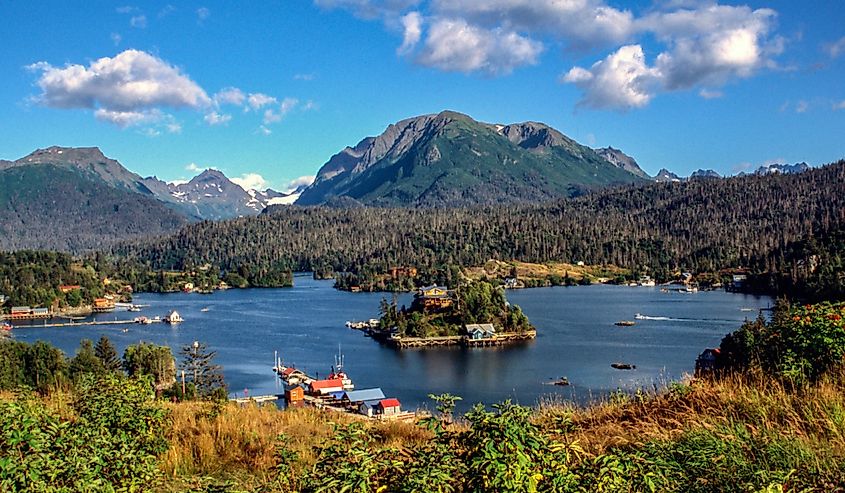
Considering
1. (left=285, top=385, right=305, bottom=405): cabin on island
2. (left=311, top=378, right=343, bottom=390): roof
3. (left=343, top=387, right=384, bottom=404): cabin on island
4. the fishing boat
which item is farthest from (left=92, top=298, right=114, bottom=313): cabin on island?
(left=343, top=387, right=384, bottom=404): cabin on island

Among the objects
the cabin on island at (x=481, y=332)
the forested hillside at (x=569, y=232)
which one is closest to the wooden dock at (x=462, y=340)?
the cabin on island at (x=481, y=332)

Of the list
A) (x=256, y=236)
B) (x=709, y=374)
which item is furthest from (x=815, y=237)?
(x=256, y=236)

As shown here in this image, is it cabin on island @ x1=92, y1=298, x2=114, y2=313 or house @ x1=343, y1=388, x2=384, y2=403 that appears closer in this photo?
house @ x1=343, y1=388, x2=384, y2=403

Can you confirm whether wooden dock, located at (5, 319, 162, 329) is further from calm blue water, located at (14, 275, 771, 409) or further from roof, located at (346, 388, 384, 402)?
roof, located at (346, 388, 384, 402)

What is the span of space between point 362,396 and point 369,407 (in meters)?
2.07

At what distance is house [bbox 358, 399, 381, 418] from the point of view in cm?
2606

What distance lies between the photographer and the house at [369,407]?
1026 inches

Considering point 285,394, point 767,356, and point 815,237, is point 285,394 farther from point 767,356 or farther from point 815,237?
point 815,237

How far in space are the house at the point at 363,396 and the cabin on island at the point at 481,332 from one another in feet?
57.8

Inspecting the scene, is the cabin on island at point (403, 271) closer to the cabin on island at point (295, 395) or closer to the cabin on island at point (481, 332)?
the cabin on island at point (481, 332)

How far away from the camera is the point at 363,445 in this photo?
394 cm

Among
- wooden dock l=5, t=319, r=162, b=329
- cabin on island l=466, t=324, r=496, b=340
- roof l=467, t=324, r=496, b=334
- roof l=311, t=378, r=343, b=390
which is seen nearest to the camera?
roof l=311, t=378, r=343, b=390

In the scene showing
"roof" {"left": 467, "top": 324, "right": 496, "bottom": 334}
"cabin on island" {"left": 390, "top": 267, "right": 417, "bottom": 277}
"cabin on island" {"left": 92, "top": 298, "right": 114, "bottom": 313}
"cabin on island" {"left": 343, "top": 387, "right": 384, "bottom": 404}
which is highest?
"cabin on island" {"left": 390, "top": 267, "right": 417, "bottom": 277}

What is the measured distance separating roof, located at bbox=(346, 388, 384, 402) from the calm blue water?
4.22 ft
